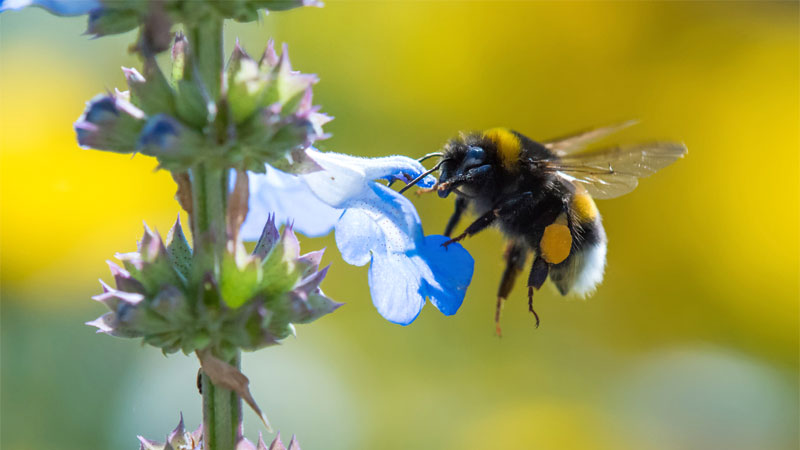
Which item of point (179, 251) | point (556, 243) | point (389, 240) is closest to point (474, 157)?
point (556, 243)

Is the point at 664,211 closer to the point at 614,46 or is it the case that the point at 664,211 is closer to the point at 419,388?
the point at 614,46

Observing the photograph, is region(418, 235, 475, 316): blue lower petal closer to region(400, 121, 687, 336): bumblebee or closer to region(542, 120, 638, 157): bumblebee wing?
region(400, 121, 687, 336): bumblebee

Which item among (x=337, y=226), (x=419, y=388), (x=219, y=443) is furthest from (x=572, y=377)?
(x=219, y=443)

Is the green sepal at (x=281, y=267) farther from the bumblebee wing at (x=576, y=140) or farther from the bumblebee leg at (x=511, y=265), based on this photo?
the bumblebee wing at (x=576, y=140)

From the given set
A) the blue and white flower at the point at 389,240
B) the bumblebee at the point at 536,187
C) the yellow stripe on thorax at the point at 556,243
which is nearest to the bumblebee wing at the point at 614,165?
the bumblebee at the point at 536,187

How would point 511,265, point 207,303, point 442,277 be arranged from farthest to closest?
point 511,265, point 442,277, point 207,303

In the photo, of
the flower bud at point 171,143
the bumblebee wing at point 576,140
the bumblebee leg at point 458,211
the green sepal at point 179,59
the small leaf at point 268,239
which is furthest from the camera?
the bumblebee wing at point 576,140

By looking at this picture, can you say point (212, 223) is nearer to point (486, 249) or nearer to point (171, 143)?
point (171, 143)
